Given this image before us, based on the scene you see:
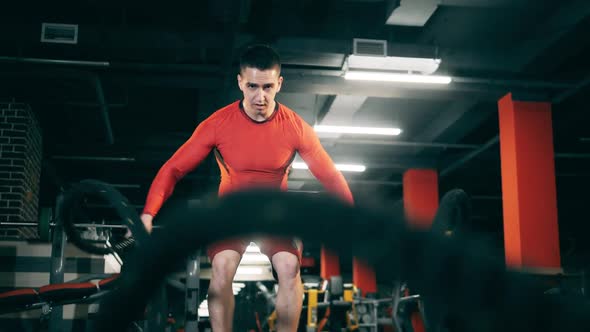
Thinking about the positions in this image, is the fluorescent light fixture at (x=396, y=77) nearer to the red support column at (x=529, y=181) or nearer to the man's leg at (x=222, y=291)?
the red support column at (x=529, y=181)

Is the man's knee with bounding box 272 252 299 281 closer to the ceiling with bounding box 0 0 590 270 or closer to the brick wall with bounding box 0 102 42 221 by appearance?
the ceiling with bounding box 0 0 590 270

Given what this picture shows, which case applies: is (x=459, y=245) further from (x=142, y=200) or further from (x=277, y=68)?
(x=142, y=200)

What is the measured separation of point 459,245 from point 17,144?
777 centimetres

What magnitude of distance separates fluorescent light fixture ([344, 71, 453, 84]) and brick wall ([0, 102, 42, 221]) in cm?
391

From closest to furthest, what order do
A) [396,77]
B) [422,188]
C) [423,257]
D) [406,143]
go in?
[423,257] < [396,77] < [406,143] < [422,188]

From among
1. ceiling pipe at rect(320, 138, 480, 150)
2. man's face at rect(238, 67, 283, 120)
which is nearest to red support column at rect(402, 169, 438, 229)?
ceiling pipe at rect(320, 138, 480, 150)

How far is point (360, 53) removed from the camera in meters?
6.23

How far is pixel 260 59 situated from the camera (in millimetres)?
2105

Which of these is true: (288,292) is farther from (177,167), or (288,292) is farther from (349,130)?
(349,130)

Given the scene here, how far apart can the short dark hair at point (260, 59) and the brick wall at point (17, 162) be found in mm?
5787

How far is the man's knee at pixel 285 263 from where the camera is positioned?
6.21 ft

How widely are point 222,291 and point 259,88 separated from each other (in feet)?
2.34

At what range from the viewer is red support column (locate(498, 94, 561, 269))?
22.8ft

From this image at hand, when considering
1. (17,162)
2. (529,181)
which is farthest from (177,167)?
(529,181)
